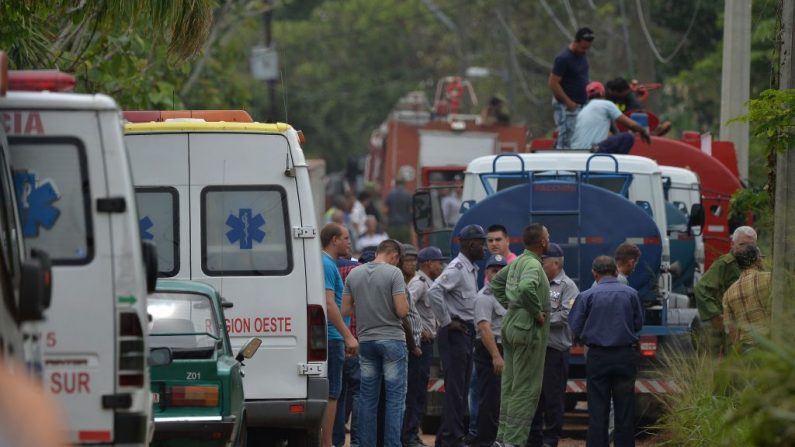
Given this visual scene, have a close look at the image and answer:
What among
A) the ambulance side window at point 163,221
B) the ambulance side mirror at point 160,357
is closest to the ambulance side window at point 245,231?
the ambulance side window at point 163,221

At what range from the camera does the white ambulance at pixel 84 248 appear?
7383mm

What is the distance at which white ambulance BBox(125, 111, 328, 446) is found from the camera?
10.8 metres

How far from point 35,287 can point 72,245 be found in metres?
0.91

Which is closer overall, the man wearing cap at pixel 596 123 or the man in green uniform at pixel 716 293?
A: the man in green uniform at pixel 716 293

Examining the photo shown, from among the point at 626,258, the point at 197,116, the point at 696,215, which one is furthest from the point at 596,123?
the point at 197,116

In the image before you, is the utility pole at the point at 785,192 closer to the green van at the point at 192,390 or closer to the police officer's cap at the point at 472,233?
the police officer's cap at the point at 472,233

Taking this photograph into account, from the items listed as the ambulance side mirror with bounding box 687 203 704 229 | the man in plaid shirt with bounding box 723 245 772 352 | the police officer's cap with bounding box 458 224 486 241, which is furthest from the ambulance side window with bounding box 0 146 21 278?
the ambulance side mirror with bounding box 687 203 704 229

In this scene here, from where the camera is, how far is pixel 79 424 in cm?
738

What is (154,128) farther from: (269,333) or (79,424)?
(79,424)

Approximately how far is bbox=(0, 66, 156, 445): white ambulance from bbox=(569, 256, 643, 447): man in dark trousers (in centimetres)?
547

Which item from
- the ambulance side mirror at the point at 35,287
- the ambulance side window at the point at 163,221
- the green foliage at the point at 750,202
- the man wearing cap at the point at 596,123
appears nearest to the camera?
the ambulance side mirror at the point at 35,287

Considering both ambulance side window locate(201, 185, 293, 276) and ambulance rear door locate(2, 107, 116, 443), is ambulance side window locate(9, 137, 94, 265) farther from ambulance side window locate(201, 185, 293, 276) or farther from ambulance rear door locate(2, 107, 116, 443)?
ambulance side window locate(201, 185, 293, 276)

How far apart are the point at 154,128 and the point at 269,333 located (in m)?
1.60

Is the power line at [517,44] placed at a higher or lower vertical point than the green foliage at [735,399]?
higher
